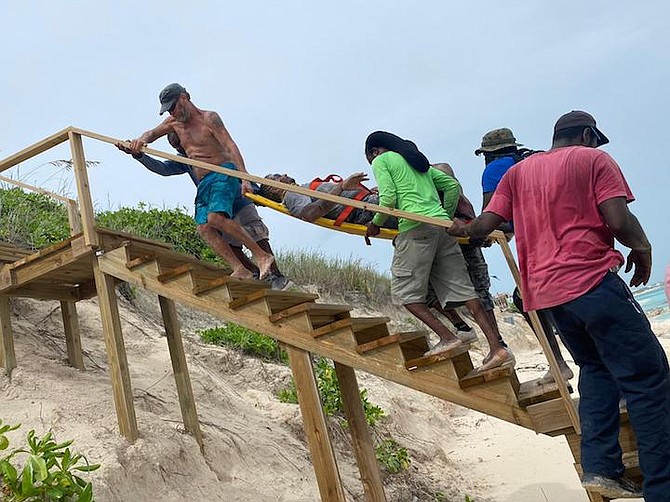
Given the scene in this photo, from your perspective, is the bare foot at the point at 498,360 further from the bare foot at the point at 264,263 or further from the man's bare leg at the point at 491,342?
the bare foot at the point at 264,263

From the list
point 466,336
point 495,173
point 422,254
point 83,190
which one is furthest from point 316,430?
point 83,190

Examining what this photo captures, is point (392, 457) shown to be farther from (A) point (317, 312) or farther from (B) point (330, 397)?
(A) point (317, 312)

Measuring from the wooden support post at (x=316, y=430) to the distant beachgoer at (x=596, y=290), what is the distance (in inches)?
79.2

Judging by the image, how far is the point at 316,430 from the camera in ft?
17.2

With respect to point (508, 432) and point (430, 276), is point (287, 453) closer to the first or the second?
point (430, 276)

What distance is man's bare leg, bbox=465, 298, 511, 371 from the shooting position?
4.66m

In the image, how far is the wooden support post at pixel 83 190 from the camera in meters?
5.65

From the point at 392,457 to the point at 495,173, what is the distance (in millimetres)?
4052

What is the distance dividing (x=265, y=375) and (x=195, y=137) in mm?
4172

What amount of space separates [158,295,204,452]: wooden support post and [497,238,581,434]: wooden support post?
→ 11.1 feet

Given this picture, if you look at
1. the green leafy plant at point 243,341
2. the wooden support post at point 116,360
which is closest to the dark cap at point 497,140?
the wooden support post at point 116,360

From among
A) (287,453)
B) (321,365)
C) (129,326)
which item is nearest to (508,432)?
(321,365)

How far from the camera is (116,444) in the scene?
5.49 m

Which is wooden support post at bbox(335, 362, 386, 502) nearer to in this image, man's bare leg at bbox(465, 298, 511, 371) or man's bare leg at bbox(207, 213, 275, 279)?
man's bare leg at bbox(207, 213, 275, 279)
